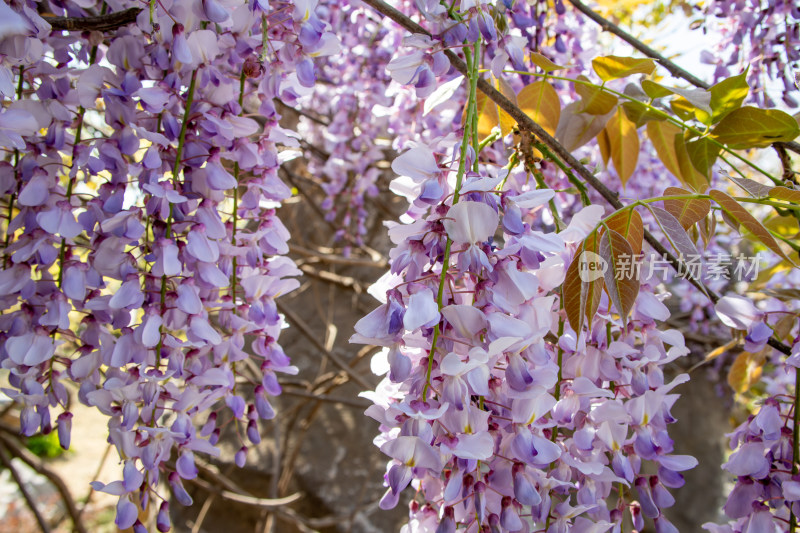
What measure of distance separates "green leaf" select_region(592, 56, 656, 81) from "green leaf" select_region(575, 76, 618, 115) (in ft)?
0.13

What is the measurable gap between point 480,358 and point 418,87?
35 centimetres

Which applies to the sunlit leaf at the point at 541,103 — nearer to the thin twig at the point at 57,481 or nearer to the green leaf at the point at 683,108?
the green leaf at the point at 683,108

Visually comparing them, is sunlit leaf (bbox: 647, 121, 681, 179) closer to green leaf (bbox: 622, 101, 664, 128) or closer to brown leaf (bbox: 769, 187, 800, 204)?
green leaf (bbox: 622, 101, 664, 128)

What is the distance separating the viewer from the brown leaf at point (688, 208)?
2.25 ft

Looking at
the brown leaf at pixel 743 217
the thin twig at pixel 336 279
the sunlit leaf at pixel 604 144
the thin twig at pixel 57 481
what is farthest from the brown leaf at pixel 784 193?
the thin twig at pixel 336 279

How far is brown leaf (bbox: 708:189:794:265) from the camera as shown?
64cm

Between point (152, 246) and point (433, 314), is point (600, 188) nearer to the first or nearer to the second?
point (433, 314)

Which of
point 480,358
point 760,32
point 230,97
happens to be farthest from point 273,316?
point 760,32

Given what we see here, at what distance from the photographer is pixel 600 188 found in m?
0.78

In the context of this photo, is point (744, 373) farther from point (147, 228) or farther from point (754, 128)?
point (147, 228)

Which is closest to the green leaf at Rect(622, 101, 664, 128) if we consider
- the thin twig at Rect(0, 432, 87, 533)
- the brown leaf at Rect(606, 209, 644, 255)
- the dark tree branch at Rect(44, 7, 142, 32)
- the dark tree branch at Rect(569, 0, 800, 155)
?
the dark tree branch at Rect(569, 0, 800, 155)

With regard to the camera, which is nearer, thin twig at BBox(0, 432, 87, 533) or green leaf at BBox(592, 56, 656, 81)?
green leaf at BBox(592, 56, 656, 81)

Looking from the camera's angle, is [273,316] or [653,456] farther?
[273,316]

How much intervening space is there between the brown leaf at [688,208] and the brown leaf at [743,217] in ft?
0.08
